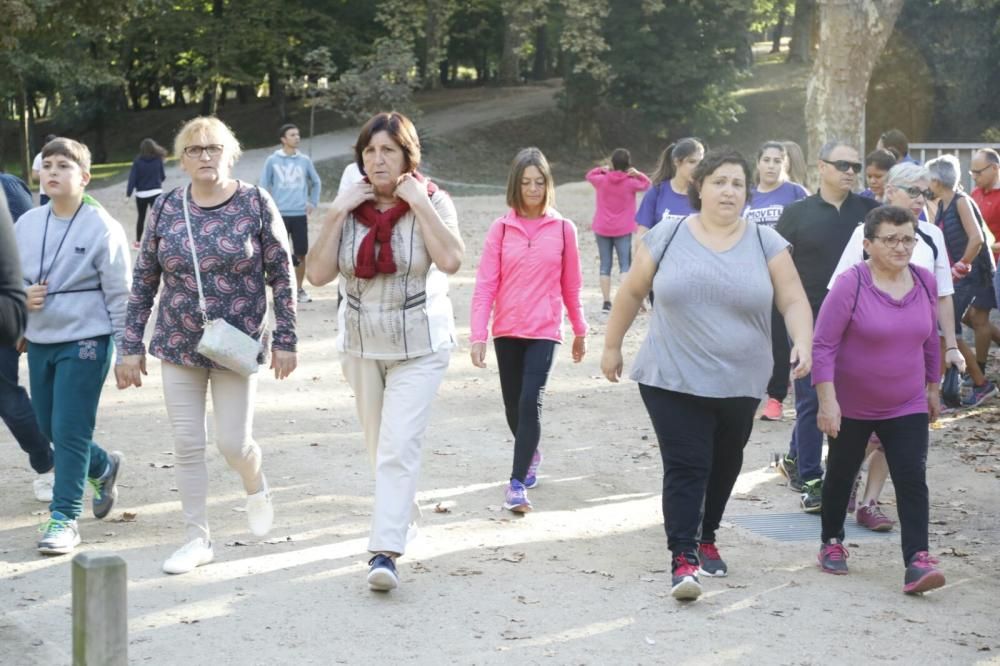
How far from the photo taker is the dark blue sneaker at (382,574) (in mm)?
6047

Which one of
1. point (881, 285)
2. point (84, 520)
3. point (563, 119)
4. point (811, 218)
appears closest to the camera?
point (881, 285)

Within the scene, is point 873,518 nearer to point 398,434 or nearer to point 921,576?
point 921,576

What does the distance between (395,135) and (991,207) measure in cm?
757

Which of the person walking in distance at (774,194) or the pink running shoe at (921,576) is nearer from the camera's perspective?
the pink running shoe at (921,576)

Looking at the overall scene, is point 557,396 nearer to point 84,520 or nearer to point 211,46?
point 84,520

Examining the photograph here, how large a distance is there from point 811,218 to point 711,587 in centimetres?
277

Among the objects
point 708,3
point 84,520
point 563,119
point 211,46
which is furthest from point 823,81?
point 211,46

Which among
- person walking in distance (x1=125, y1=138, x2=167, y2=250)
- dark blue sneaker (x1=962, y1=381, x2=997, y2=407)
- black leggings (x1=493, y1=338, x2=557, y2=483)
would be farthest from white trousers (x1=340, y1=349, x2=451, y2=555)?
person walking in distance (x1=125, y1=138, x2=167, y2=250)

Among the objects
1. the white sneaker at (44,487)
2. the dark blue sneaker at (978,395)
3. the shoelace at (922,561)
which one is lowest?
the dark blue sneaker at (978,395)

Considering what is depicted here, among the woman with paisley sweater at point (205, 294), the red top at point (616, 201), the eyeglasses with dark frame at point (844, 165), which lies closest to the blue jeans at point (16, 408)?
the woman with paisley sweater at point (205, 294)

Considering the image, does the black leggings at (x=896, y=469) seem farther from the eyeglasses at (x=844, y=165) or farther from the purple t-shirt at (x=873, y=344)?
the eyeglasses at (x=844, y=165)

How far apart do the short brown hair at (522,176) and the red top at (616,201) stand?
25.5 ft

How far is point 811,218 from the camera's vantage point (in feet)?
26.9

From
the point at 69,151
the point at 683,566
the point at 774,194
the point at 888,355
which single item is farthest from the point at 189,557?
the point at 774,194
